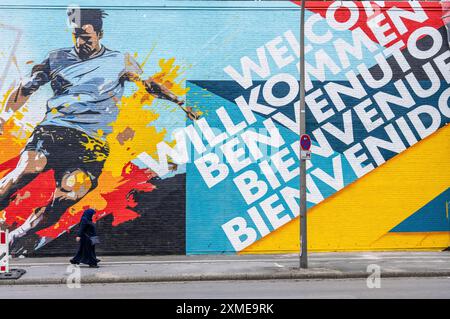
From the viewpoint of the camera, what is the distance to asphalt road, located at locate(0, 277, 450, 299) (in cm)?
1188

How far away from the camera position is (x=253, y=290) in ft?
41.9

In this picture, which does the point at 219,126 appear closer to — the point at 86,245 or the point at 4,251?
the point at 86,245

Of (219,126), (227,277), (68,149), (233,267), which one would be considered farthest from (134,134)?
(227,277)

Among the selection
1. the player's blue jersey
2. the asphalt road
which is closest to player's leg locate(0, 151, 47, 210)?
the player's blue jersey

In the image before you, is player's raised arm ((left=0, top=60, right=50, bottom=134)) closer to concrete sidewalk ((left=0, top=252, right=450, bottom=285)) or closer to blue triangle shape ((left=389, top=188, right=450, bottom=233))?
concrete sidewalk ((left=0, top=252, right=450, bottom=285))

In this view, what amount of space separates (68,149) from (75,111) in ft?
4.15

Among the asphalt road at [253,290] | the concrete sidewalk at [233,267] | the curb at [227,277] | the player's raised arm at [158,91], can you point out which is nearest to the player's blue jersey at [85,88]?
the player's raised arm at [158,91]

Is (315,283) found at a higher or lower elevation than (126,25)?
lower

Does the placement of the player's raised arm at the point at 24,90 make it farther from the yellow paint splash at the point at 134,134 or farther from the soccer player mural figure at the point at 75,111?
the yellow paint splash at the point at 134,134

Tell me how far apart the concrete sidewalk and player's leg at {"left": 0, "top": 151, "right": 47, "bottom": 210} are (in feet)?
7.20

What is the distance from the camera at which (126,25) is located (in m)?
19.9

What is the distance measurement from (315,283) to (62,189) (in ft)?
30.8

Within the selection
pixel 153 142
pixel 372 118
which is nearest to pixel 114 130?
pixel 153 142

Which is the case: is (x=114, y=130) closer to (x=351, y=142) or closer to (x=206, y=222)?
(x=206, y=222)
